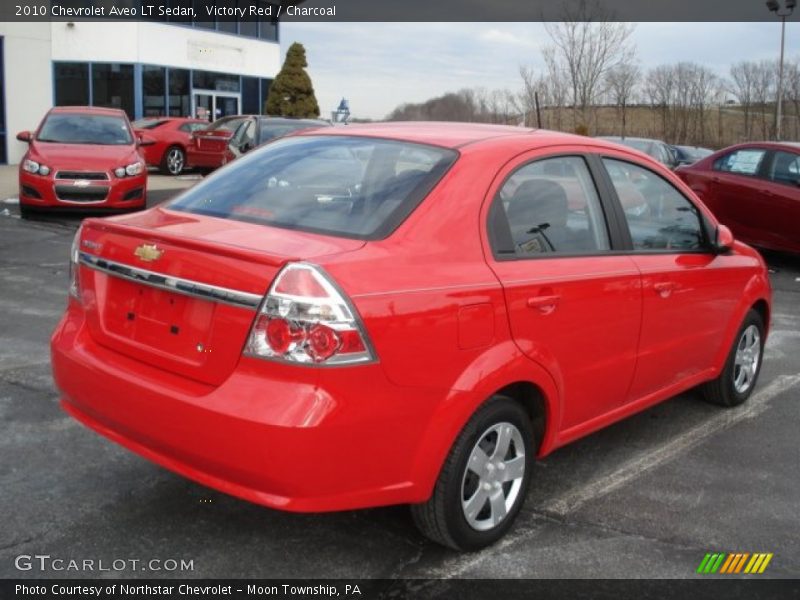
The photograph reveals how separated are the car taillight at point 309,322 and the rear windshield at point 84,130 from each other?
36.7 ft

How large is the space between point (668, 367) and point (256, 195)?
2276 mm

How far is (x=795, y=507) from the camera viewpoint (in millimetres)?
4008

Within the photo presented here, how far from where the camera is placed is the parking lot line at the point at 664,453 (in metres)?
3.98

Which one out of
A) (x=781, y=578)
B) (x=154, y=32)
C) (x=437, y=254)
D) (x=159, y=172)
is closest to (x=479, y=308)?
(x=437, y=254)

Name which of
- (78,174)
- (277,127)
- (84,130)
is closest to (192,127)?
(277,127)

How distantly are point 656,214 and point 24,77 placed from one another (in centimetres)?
2162

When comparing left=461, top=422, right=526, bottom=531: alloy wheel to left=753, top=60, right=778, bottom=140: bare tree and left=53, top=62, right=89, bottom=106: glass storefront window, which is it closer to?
left=53, top=62, right=89, bottom=106: glass storefront window

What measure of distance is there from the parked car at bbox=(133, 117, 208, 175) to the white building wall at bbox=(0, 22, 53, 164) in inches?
113

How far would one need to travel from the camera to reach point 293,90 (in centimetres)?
3303

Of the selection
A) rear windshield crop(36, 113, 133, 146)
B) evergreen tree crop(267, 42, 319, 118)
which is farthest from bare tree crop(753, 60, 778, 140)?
rear windshield crop(36, 113, 133, 146)

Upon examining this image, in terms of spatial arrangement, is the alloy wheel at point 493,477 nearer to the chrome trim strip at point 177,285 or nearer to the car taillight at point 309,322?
the car taillight at point 309,322

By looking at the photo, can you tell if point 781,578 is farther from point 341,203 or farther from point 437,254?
point 341,203

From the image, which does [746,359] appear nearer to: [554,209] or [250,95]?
[554,209]

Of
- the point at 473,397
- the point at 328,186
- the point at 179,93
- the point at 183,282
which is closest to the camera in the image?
the point at 183,282
